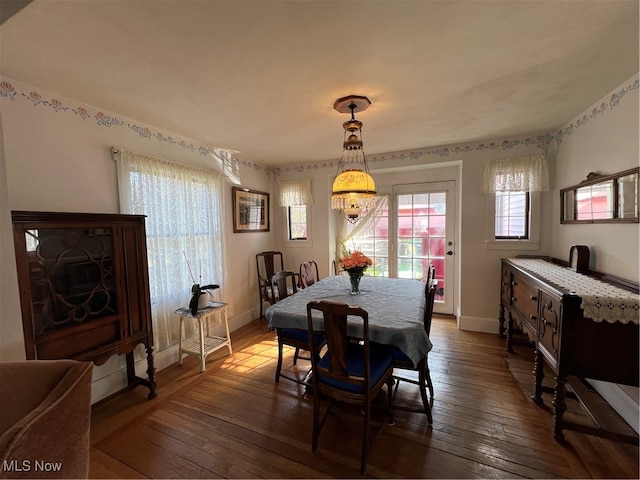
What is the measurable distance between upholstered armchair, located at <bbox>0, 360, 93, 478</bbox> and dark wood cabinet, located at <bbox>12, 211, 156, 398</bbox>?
577 millimetres

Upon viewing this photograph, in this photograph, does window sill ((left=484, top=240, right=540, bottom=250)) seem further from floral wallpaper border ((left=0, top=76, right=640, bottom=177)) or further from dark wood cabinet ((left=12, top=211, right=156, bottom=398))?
dark wood cabinet ((left=12, top=211, right=156, bottom=398))

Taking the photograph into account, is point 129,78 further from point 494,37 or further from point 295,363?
point 295,363

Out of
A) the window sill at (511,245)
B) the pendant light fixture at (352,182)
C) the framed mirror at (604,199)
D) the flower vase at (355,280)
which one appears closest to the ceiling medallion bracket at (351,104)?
the pendant light fixture at (352,182)

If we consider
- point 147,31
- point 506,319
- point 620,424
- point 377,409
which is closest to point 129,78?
point 147,31

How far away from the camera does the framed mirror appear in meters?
1.84

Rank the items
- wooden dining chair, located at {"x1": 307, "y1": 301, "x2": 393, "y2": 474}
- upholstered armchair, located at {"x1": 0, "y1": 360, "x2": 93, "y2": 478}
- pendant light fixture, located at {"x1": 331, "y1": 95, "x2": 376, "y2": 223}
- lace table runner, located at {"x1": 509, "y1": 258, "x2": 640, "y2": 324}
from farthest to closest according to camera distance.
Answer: pendant light fixture, located at {"x1": 331, "y1": 95, "x2": 376, "y2": 223}
wooden dining chair, located at {"x1": 307, "y1": 301, "x2": 393, "y2": 474}
lace table runner, located at {"x1": 509, "y1": 258, "x2": 640, "y2": 324}
upholstered armchair, located at {"x1": 0, "y1": 360, "x2": 93, "y2": 478}

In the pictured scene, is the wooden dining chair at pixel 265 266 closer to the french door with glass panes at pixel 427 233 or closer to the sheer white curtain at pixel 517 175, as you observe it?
the french door with glass panes at pixel 427 233

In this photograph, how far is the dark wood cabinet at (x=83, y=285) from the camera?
166cm

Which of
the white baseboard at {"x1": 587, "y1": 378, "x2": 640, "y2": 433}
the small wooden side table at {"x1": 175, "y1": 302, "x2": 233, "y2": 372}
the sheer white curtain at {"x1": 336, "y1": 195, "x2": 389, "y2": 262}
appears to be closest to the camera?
the white baseboard at {"x1": 587, "y1": 378, "x2": 640, "y2": 433}

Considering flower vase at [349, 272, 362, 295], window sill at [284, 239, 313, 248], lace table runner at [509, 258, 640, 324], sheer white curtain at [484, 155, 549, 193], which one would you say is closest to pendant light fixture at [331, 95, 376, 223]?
flower vase at [349, 272, 362, 295]

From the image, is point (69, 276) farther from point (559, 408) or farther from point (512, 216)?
Result: point (512, 216)

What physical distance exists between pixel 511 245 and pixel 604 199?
47.6 inches

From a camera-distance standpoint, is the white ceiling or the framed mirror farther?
the framed mirror

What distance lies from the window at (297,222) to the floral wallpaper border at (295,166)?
62 centimetres
